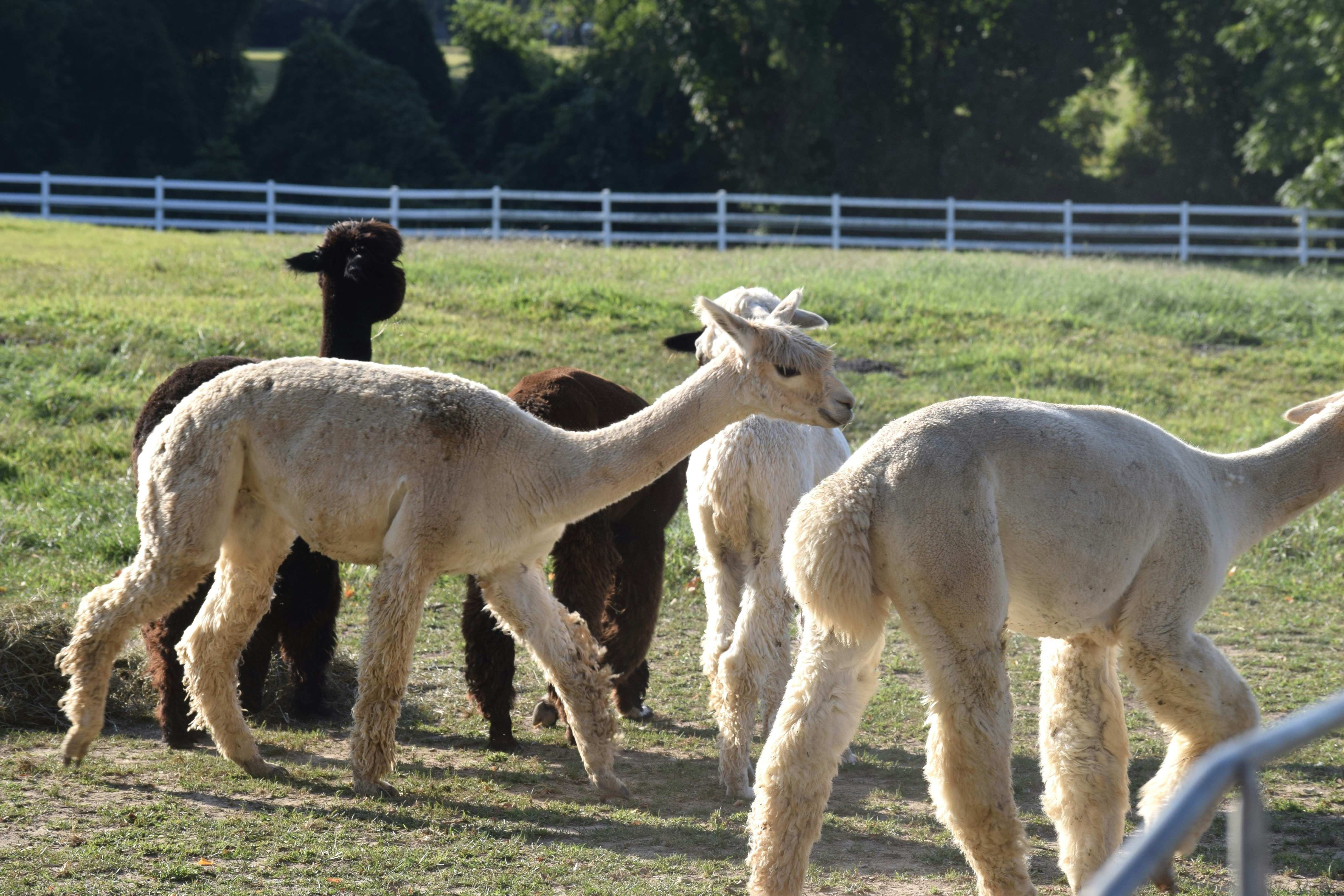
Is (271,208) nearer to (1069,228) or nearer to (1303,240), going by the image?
(1069,228)

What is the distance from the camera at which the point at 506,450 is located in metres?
5.02

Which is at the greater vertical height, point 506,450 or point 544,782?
point 506,450

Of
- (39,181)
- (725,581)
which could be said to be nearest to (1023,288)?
(725,581)

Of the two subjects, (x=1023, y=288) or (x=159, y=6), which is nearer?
(x=1023, y=288)

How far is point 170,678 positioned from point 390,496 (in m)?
1.61

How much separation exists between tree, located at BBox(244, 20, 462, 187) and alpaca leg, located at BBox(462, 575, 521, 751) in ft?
86.2

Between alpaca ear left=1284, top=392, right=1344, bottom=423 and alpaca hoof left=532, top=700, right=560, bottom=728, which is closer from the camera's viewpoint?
alpaca ear left=1284, top=392, right=1344, bottom=423

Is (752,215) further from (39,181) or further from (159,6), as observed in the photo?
(159,6)

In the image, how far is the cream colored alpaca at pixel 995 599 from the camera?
12.1 feet

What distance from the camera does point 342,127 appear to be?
1229 inches

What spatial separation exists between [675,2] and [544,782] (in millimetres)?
25054

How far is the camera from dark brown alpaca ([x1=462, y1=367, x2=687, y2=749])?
5730 mm

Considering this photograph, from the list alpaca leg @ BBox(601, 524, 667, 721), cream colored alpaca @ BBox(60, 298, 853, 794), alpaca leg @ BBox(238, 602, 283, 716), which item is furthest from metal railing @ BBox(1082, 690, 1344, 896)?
alpaca leg @ BBox(238, 602, 283, 716)

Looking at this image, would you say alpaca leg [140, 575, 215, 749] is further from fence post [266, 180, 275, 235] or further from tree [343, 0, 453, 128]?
tree [343, 0, 453, 128]
